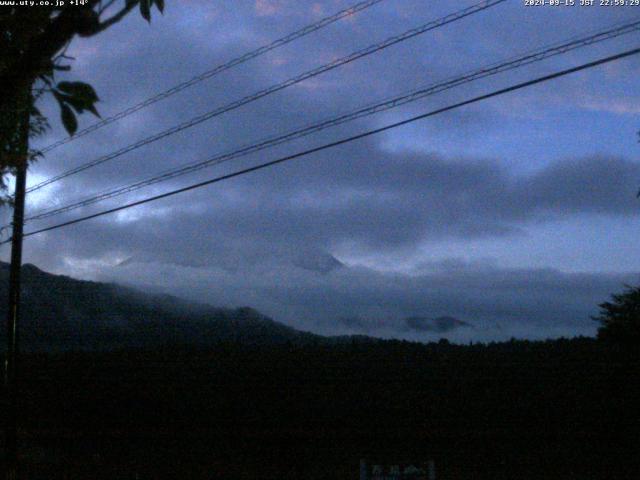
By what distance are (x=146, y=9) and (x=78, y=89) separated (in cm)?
121

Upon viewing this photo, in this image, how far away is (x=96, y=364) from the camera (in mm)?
22906

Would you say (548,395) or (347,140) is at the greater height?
(347,140)

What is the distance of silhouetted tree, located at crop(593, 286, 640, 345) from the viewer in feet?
57.2

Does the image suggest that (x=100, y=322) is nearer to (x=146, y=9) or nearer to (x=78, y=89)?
(x=146, y=9)

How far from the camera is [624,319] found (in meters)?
17.8

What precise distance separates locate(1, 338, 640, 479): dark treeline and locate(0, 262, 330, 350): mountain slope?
8277 millimetres

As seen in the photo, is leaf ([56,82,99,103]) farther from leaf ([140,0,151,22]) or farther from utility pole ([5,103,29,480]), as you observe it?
utility pole ([5,103,29,480])

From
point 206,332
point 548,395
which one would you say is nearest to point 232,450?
point 548,395

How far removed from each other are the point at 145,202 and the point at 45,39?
10738 millimetres

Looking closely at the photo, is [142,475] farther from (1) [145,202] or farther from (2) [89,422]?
(1) [145,202]

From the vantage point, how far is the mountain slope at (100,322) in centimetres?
3100

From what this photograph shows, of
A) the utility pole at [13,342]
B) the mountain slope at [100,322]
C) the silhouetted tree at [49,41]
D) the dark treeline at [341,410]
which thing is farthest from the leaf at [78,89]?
the mountain slope at [100,322]

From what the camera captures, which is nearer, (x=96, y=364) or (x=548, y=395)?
(x=548, y=395)

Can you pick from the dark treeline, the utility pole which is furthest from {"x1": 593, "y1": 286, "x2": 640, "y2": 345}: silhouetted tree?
the utility pole
